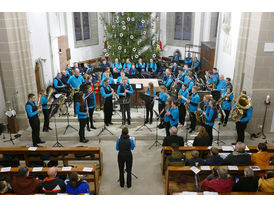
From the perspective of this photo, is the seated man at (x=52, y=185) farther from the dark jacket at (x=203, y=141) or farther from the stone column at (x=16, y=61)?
the stone column at (x=16, y=61)

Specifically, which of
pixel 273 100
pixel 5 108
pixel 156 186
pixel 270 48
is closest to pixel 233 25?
pixel 270 48

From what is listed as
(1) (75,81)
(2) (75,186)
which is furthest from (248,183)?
(1) (75,81)

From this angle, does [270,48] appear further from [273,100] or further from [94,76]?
[94,76]

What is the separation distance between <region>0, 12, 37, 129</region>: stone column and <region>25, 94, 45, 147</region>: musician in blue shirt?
143 centimetres

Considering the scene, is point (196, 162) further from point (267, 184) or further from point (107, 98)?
point (107, 98)

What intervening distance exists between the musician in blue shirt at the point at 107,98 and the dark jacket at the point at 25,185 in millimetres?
4143

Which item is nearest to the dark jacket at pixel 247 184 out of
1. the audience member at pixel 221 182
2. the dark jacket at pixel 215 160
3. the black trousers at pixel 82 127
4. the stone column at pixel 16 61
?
the audience member at pixel 221 182

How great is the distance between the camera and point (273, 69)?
8.55 metres

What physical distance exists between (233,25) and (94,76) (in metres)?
6.07

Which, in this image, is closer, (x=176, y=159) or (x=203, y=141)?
(x=176, y=159)

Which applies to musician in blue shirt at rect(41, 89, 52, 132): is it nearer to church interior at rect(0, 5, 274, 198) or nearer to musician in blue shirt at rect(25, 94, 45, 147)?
church interior at rect(0, 5, 274, 198)

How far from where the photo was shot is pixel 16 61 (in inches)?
345

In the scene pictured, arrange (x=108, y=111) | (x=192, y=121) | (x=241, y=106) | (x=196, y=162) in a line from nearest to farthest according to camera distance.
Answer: (x=196, y=162), (x=241, y=106), (x=192, y=121), (x=108, y=111)

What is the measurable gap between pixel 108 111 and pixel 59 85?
2651 millimetres
